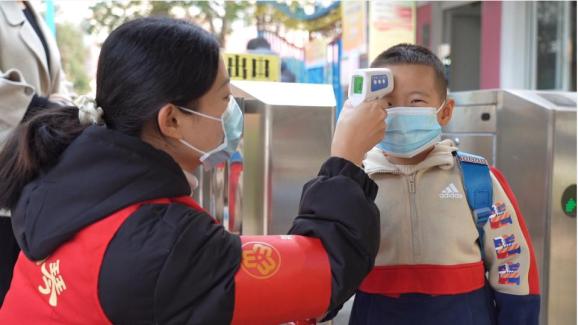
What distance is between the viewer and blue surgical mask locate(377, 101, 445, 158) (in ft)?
4.96

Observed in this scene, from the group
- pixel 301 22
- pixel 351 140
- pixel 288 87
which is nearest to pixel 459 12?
pixel 301 22

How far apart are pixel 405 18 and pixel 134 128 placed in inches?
182

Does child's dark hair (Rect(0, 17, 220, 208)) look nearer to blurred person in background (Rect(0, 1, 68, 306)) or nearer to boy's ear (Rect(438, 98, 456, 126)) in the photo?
blurred person in background (Rect(0, 1, 68, 306))

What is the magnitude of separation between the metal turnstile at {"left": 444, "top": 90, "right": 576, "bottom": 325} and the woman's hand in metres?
1.26

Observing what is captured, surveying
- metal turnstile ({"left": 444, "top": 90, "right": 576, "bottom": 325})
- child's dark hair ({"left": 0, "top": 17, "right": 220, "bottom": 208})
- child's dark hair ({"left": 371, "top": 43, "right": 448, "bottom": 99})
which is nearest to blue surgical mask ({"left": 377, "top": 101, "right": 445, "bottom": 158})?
child's dark hair ({"left": 371, "top": 43, "right": 448, "bottom": 99})

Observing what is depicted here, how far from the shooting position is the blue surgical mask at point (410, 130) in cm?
151

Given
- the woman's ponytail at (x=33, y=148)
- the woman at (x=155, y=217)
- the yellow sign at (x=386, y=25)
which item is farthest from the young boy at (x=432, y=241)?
the yellow sign at (x=386, y=25)

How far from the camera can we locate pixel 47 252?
44.3 inches

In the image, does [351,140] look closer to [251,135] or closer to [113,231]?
[113,231]

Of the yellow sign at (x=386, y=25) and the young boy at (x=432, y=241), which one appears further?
the yellow sign at (x=386, y=25)

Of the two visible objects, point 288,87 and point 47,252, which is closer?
point 47,252

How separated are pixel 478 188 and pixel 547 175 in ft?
3.25

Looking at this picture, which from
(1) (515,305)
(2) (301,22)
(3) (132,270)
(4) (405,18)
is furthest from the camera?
(2) (301,22)

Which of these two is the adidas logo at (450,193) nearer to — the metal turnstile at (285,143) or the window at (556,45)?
the metal turnstile at (285,143)
